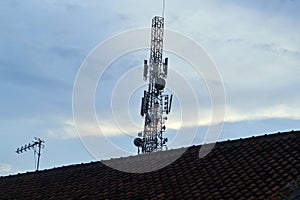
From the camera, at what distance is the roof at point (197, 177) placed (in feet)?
32.7

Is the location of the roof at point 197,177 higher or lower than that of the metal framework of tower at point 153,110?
lower

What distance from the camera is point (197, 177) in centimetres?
1137

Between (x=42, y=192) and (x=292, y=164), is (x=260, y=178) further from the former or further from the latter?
(x=42, y=192)

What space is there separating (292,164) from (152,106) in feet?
41.9

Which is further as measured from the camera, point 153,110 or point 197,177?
point 153,110

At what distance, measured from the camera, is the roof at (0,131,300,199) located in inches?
392

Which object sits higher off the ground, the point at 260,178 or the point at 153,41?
the point at 153,41

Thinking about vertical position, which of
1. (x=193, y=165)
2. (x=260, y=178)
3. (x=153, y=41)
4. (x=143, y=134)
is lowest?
(x=260, y=178)

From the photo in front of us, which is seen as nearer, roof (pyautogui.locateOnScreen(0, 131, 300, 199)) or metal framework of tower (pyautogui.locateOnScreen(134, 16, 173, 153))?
roof (pyautogui.locateOnScreen(0, 131, 300, 199))

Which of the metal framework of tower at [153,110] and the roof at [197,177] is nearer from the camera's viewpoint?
the roof at [197,177]

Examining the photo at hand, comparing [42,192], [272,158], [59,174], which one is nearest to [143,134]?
[59,174]

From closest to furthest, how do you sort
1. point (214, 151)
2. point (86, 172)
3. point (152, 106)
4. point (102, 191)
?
point (102, 191)
point (214, 151)
point (86, 172)
point (152, 106)

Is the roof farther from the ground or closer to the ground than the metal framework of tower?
closer to the ground

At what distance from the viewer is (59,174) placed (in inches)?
588
